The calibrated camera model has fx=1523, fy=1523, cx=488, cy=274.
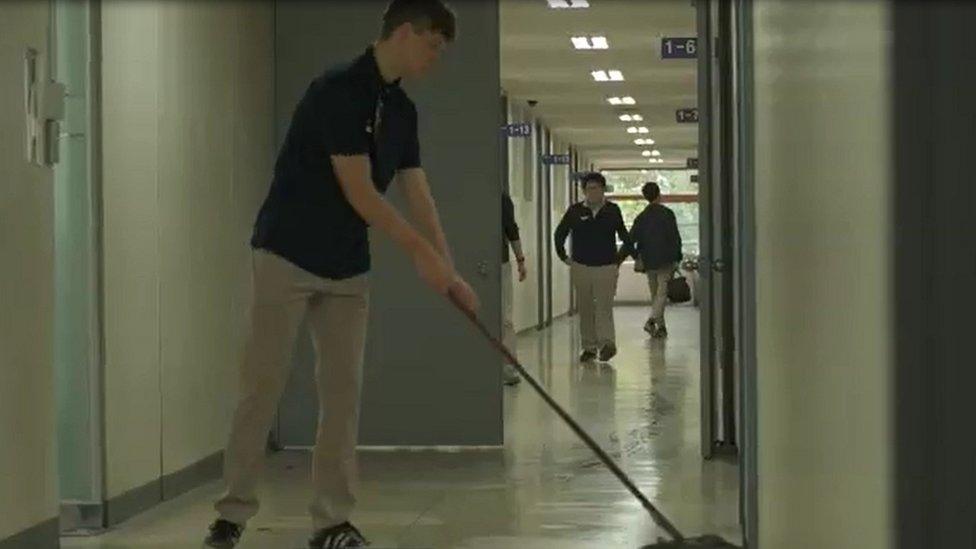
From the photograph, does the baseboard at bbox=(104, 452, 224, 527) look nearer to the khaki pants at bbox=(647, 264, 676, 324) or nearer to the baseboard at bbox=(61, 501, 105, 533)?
the baseboard at bbox=(61, 501, 105, 533)

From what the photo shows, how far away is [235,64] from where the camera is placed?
6.60 m

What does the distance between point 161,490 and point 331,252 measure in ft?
5.47

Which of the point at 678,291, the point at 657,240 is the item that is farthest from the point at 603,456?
the point at 678,291

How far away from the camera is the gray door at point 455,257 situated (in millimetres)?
6980

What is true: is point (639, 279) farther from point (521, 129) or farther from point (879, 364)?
point (879, 364)

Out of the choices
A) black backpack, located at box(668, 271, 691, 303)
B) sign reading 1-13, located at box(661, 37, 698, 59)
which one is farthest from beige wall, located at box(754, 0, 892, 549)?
black backpack, located at box(668, 271, 691, 303)

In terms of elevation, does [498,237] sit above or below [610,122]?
below

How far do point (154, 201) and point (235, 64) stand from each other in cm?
131

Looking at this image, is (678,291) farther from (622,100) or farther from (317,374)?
(317,374)

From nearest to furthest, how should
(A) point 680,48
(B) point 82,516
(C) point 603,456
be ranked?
(C) point 603,456, (B) point 82,516, (A) point 680,48

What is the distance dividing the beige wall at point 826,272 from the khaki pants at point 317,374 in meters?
1.51

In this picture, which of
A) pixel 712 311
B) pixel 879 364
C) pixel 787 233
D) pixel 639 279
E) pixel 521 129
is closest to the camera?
pixel 879 364

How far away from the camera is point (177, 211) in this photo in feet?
18.9

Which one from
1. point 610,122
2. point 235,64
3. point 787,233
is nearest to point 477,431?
point 235,64
